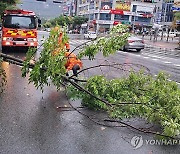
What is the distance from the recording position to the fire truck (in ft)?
54.3

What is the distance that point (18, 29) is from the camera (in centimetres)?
1670

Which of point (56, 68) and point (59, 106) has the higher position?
point (56, 68)

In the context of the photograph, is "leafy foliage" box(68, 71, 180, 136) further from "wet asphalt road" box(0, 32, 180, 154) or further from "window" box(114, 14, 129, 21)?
"window" box(114, 14, 129, 21)

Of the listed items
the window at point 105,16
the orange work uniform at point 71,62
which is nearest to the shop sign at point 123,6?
the window at point 105,16

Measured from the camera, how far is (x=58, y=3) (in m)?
136

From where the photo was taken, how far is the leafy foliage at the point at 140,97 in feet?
17.8

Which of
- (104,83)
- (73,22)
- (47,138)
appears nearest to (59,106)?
(104,83)

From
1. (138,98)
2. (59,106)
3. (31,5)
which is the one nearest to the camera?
(138,98)

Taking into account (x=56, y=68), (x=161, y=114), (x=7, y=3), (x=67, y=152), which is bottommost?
(x=67, y=152)

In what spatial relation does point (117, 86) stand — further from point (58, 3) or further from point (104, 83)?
point (58, 3)

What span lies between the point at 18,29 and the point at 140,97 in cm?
1213

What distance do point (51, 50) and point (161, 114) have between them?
2620 mm

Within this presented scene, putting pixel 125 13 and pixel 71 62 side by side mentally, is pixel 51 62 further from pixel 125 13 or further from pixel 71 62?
pixel 125 13

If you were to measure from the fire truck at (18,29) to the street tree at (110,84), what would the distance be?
406 inches
